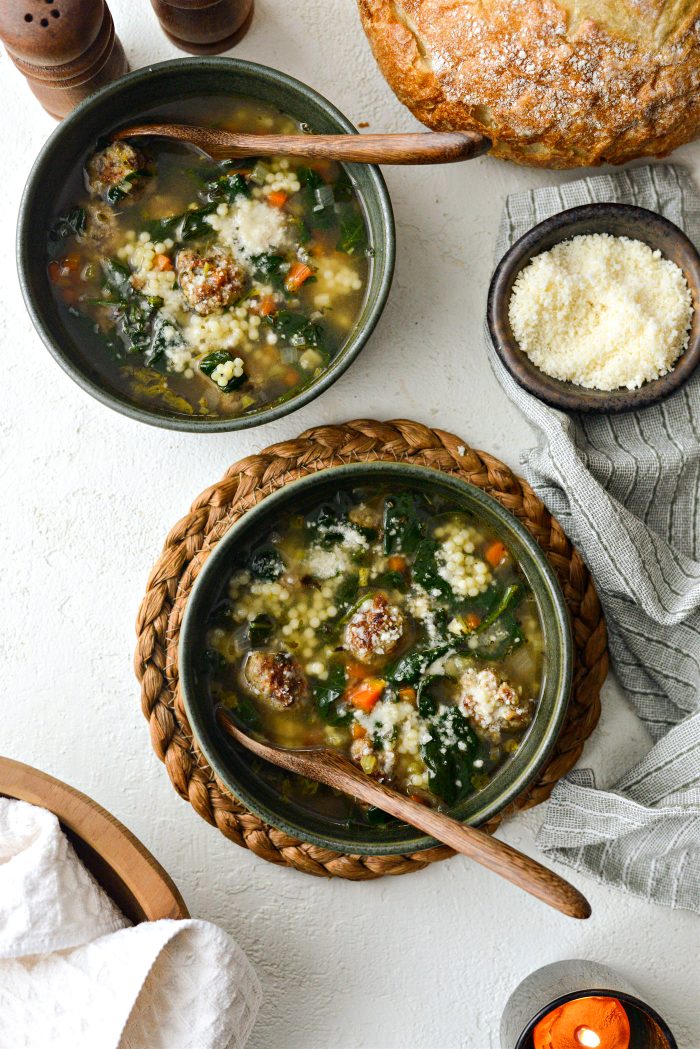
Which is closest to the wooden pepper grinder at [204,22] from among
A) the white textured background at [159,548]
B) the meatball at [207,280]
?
the white textured background at [159,548]

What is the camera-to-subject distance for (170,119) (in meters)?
2.28

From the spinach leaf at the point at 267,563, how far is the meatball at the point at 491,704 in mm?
496

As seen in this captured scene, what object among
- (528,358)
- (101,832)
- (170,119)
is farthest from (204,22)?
(101,832)

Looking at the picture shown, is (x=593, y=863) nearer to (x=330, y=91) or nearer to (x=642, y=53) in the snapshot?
(x=642, y=53)

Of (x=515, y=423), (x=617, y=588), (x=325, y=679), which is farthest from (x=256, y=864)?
(x=515, y=423)

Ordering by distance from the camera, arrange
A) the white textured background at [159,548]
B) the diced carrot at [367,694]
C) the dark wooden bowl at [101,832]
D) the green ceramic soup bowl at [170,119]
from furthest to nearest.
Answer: the white textured background at [159,548] < the diced carrot at [367,694] < the green ceramic soup bowl at [170,119] < the dark wooden bowl at [101,832]

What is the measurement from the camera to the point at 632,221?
2273 mm

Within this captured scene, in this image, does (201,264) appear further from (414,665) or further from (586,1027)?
(586,1027)

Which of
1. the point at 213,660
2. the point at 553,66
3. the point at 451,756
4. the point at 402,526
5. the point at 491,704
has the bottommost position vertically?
the point at 451,756

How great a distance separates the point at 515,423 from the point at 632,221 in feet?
1.78

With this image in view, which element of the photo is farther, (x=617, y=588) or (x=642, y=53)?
(x=617, y=588)

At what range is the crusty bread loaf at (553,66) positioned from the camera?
2.07 meters

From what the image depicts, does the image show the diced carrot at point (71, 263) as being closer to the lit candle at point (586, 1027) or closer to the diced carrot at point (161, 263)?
the diced carrot at point (161, 263)

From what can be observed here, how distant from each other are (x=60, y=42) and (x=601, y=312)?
131cm
